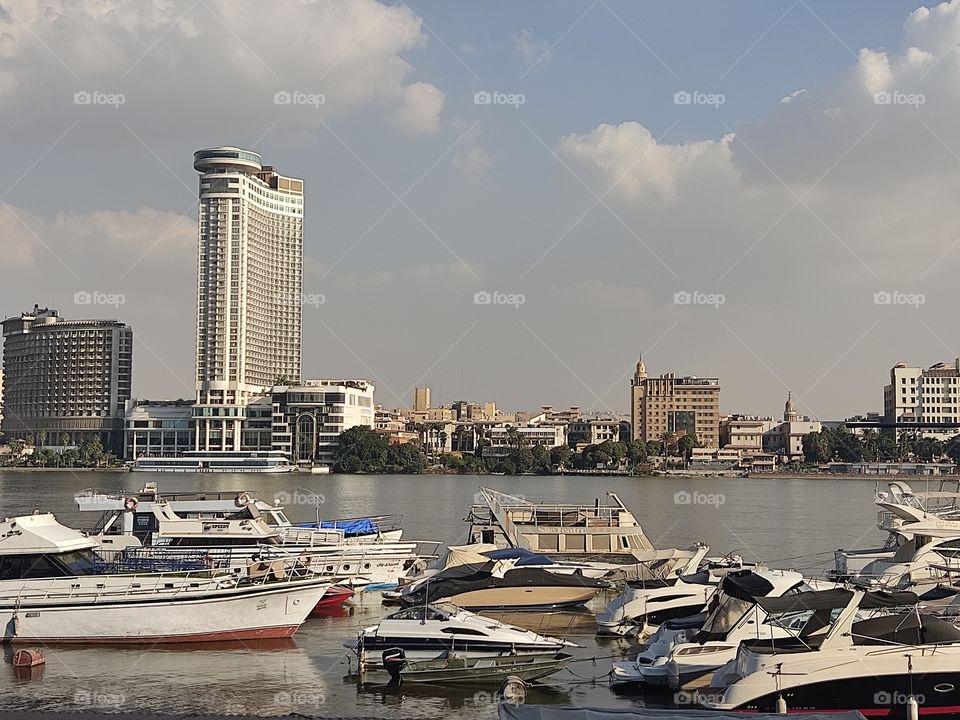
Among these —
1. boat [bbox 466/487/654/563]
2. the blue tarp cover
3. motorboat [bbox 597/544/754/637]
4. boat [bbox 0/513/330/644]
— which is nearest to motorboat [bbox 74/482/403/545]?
the blue tarp cover

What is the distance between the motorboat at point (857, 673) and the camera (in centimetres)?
1496

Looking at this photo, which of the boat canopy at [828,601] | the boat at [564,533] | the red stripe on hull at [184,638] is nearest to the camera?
the boat canopy at [828,601]

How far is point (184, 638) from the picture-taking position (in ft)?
70.7

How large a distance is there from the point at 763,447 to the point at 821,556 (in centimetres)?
14387

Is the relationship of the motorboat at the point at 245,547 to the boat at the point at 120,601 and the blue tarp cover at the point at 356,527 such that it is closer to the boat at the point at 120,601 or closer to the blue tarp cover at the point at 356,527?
the blue tarp cover at the point at 356,527

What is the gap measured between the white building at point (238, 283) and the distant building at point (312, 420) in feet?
28.4

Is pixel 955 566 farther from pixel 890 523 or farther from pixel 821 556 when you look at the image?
pixel 821 556

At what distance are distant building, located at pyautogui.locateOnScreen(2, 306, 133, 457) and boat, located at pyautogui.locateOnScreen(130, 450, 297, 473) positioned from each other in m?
25.5

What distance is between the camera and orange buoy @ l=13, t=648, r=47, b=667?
19578 millimetres

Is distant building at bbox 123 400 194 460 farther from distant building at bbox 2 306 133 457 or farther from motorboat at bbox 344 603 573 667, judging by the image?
motorboat at bbox 344 603 573 667

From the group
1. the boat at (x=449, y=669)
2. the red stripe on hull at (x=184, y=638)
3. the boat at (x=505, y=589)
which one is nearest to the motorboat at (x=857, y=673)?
the boat at (x=449, y=669)

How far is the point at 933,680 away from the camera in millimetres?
15109

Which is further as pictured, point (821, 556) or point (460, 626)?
point (821, 556)

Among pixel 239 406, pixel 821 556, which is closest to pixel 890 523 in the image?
pixel 821 556
